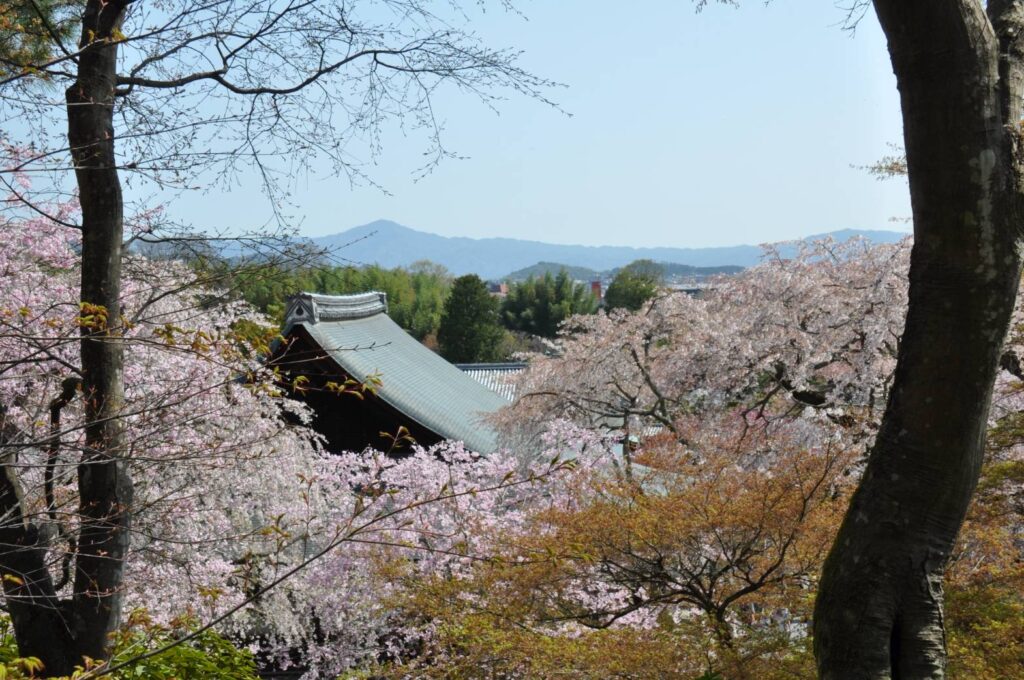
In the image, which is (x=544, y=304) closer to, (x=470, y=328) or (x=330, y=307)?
(x=470, y=328)

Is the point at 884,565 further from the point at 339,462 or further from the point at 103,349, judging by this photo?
the point at 339,462

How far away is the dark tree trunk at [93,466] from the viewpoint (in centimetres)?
Answer: 393

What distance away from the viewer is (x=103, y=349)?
409cm

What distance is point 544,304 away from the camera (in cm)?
4162

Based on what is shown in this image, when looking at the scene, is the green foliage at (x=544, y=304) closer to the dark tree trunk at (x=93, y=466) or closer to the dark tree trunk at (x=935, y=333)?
the dark tree trunk at (x=93, y=466)

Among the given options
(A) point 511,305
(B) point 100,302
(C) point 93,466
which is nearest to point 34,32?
(B) point 100,302

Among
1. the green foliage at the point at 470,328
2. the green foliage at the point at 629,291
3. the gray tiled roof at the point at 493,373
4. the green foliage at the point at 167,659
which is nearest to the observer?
the green foliage at the point at 167,659

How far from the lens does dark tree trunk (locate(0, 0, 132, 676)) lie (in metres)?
3.93

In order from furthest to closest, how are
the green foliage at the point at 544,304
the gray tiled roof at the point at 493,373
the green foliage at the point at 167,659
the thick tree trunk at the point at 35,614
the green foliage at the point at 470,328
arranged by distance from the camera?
the green foliage at the point at 544,304 < the green foliage at the point at 470,328 < the gray tiled roof at the point at 493,373 < the thick tree trunk at the point at 35,614 < the green foliage at the point at 167,659

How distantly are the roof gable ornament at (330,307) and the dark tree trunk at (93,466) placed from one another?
6.43m

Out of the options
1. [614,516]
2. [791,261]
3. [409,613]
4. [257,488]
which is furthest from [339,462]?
[791,261]

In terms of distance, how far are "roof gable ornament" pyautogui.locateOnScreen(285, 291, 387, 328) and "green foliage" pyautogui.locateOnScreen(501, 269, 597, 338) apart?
22983 mm

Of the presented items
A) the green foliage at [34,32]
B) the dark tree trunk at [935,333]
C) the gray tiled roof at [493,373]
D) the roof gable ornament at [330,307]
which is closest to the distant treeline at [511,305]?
A: the gray tiled roof at [493,373]

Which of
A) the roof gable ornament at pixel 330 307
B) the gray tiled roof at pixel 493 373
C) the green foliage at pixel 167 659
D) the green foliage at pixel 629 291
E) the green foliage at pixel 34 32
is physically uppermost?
the green foliage at pixel 34 32
